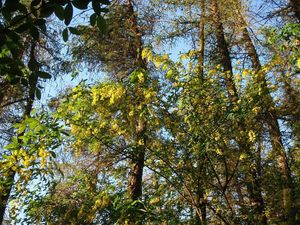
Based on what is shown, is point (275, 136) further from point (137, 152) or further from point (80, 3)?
point (80, 3)

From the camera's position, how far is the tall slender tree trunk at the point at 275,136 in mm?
5298

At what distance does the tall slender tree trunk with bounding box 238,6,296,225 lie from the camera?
530 centimetres

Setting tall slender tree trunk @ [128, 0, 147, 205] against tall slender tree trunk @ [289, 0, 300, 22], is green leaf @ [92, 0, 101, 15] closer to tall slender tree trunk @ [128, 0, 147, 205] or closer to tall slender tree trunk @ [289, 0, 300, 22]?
tall slender tree trunk @ [128, 0, 147, 205]

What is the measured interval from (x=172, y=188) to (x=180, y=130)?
0.98 metres

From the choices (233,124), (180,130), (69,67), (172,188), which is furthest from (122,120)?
(69,67)

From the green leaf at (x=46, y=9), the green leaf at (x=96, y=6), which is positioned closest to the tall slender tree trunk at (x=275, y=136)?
the green leaf at (x=96, y=6)

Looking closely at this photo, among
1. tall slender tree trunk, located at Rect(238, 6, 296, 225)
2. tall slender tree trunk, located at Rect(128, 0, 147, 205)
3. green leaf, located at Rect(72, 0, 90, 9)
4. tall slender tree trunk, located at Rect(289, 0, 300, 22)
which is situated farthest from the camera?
tall slender tree trunk, located at Rect(289, 0, 300, 22)

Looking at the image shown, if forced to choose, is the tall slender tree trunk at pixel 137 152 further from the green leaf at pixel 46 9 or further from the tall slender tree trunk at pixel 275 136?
the green leaf at pixel 46 9

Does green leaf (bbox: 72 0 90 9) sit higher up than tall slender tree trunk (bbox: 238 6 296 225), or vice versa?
tall slender tree trunk (bbox: 238 6 296 225)

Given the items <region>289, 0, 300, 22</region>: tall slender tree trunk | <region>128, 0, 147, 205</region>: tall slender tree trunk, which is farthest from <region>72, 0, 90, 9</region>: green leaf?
<region>289, 0, 300, 22</region>: tall slender tree trunk

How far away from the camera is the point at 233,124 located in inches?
234

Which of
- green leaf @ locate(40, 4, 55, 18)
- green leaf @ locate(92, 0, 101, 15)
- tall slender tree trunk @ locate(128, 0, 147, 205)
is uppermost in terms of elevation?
tall slender tree trunk @ locate(128, 0, 147, 205)

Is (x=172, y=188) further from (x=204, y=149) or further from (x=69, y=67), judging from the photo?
(x=69, y=67)

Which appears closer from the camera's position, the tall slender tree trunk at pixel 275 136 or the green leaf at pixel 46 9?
the green leaf at pixel 46 9
